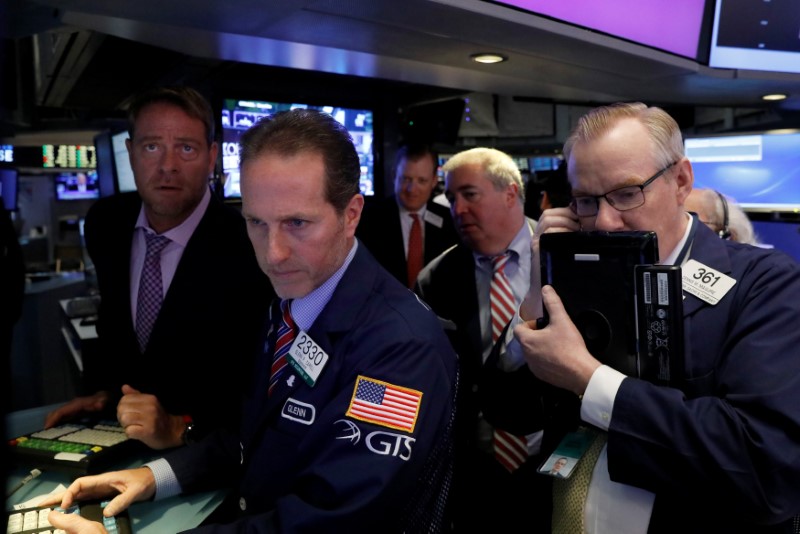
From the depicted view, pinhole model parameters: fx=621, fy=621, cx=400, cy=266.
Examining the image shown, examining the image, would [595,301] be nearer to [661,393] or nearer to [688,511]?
[661,393]

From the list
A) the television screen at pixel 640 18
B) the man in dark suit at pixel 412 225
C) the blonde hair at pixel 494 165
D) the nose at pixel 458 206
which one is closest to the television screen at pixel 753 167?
the television screen at pixel 640 18

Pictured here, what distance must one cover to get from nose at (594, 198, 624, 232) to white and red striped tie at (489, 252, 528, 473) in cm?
117

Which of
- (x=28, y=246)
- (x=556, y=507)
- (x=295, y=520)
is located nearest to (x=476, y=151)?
(x=556, y=507)

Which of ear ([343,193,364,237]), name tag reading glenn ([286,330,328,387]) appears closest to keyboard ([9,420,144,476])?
name tag reading glenn ([286,330,328,387])

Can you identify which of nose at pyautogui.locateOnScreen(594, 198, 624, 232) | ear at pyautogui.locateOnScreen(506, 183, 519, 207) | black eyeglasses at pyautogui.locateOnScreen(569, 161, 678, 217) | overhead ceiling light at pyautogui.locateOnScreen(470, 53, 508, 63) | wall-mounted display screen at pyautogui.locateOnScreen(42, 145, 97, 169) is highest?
wall-mounted display screen at pyautogui.locateOnScreen(42, 145, 97, 169)

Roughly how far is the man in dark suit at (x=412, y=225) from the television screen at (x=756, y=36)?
1833mm

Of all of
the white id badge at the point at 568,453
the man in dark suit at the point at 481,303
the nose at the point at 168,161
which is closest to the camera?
the white id badge at the point at 568,453

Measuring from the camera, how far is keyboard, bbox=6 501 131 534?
3.86 feet

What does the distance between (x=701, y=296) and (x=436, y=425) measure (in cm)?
58

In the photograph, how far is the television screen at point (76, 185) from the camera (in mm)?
11812

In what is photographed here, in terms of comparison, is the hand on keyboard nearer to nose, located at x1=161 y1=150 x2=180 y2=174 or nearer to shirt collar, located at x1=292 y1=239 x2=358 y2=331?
shirt collar, located at x1=292 y1=239 x2=358 y2=331

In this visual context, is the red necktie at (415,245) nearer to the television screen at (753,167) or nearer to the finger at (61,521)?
the television screen at (753,167)

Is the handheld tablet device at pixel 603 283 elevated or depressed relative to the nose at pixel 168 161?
depressed

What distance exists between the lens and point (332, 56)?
2.71 meters
